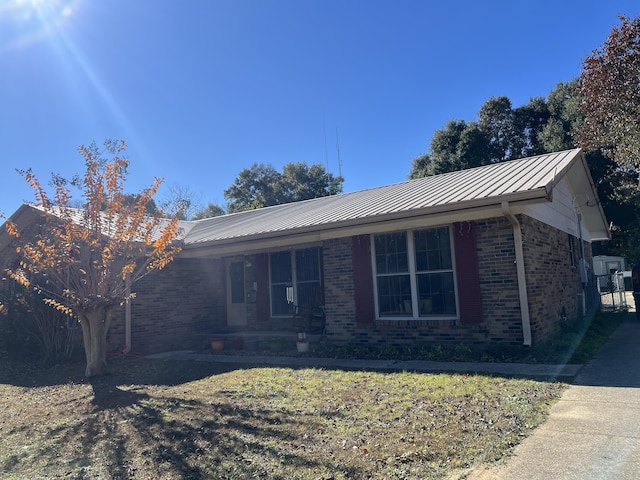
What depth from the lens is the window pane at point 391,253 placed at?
9.44 meters

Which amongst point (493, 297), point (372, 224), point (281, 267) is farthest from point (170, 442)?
point (281, 267)

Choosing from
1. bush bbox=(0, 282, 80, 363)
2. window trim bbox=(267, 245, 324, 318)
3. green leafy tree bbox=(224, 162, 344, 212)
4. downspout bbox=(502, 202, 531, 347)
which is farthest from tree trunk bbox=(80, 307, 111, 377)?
green leafy tree bbox=(224, 162, 344, 212)

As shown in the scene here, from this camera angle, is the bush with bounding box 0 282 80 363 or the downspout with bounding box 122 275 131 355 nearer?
the bush with bounding box 0 282 80 363

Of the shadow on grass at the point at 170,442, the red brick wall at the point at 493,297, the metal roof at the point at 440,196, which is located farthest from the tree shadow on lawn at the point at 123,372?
the metal roof at the point at 440,196

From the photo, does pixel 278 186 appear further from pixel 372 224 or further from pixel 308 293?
pixel 372 224

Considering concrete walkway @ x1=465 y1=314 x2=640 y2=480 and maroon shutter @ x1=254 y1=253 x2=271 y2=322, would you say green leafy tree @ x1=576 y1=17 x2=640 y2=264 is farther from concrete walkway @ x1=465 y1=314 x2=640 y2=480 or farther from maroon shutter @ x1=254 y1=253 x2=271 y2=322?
maroon shutter @ x1=254 y1=253 x2=271 y2=322

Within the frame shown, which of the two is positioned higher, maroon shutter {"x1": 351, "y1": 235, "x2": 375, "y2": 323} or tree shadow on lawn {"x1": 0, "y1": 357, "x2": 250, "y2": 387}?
maroon shutter {"x1": 351, "y1": 235, "x2": 375, "y2": 323}

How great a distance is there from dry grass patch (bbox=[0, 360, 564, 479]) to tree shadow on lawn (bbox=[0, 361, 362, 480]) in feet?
0.05

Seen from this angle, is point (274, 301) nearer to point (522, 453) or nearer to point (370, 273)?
point (370, 273)

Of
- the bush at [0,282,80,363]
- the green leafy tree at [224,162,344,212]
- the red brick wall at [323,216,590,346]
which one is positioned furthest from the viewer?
the green leafy tree at [224,162,344,212]

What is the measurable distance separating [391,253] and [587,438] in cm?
567

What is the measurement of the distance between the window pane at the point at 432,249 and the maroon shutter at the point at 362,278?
1019mm

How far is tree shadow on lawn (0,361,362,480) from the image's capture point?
160 inches

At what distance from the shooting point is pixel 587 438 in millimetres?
4215
